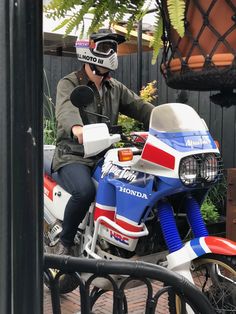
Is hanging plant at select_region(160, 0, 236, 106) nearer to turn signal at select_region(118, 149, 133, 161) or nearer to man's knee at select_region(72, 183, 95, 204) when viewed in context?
turn signal at select_region(118, 149, 133, 161)

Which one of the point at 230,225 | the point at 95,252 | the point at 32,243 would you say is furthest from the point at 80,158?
the point at 32,243

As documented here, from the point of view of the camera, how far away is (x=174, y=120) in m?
2.79

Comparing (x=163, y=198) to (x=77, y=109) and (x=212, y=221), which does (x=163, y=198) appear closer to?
(x=77, y=109)

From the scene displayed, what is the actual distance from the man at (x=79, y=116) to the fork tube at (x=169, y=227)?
0.55m

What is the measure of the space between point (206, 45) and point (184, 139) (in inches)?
58.2

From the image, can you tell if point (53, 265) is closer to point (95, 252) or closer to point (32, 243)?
point (32, 243)

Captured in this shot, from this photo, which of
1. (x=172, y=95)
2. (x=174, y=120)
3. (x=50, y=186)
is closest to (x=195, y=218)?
(x=174, y=120)

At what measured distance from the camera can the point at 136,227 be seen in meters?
2.84

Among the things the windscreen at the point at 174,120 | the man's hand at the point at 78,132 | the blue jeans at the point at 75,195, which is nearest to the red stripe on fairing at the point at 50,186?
the blue jeans at the point at 75,195

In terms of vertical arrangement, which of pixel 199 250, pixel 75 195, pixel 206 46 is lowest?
pixel 199 250

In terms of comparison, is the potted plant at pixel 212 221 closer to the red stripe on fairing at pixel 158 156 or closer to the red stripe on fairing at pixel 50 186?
the red stripe on fairing at pixel 50 186

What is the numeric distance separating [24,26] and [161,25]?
496 millimetres

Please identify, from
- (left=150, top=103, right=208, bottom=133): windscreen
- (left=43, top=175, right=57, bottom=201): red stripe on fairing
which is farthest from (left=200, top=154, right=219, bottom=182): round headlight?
(left=43, top=175, right=57, bottom=201): red stripe on fairing

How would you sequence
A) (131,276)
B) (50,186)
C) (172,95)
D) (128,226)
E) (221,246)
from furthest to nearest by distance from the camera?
(172,95) < (50,186) < (128,226) < (221,246) < (131,276)
